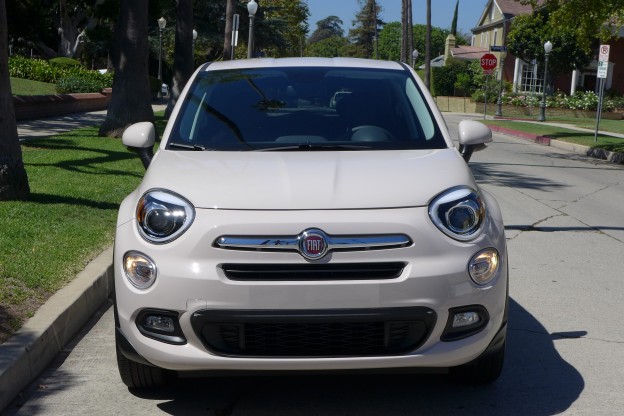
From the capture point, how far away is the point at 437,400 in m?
4.47

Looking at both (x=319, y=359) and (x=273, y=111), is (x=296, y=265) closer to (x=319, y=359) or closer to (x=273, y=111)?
(x=319, y=359)

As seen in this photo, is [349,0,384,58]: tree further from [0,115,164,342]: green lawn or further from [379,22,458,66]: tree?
[0,115,164,342]: green lawn

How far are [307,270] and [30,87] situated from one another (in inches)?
1067

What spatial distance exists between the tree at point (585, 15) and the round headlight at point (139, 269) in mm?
18706

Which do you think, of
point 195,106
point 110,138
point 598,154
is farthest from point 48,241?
point 598,154

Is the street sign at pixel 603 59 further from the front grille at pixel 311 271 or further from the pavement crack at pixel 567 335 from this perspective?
the front grille at pixel 311 271

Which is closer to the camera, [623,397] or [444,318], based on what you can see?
[444,318]

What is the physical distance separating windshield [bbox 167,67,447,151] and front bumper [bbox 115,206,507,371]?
1064mm

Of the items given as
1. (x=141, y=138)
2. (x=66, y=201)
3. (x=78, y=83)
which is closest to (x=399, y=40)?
(x=78, y=83)

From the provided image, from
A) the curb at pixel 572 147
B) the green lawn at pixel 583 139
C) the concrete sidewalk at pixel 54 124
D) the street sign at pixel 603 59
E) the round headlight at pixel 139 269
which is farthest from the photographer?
the green lawn at pixel 583 139

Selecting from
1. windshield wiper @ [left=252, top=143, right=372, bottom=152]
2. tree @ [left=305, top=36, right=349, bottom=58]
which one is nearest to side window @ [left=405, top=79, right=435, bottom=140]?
windshield wiper @ [left=252, top=143, right=372, bottom=152]

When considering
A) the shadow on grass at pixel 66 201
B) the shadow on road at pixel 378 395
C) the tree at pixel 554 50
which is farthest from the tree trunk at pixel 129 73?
the tree at pixel 554 50

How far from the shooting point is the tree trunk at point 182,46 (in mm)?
25016

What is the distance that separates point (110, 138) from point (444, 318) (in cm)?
1431
